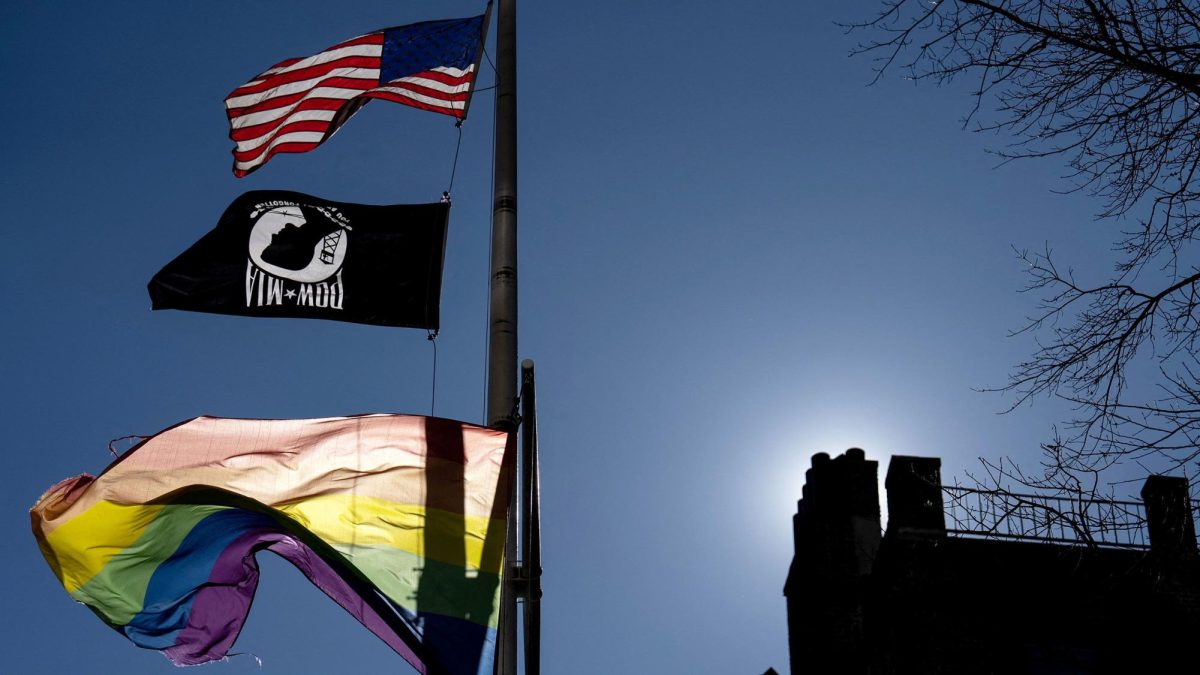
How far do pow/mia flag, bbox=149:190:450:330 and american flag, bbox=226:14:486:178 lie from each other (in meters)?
1.65

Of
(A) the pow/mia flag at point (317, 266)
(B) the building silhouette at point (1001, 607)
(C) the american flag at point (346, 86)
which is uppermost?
(C) the american flag at point (346, 86)

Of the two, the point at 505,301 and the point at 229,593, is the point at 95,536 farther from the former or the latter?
the point at 505,301

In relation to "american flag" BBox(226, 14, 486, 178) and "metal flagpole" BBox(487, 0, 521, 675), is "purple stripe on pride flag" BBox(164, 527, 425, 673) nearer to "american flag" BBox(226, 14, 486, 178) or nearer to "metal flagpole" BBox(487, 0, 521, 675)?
"metal flagpole" BBox(487, 0, 521, 675)

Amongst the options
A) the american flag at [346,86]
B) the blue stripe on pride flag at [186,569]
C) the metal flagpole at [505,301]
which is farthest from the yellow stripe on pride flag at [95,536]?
the american flag at [346,86]

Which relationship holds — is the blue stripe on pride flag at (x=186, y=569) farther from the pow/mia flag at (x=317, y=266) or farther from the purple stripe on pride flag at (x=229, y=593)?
the pow/mia flag at (x=317, y=266)

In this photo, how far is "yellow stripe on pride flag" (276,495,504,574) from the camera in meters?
11.3

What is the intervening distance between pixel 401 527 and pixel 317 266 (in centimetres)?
289

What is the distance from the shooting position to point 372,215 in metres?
13.8

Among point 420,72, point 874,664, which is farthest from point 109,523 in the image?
point 874,664

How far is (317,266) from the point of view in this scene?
1340 centimetres

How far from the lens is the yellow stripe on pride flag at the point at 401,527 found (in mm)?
11266

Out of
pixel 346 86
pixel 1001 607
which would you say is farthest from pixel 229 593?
pixel 1001 607

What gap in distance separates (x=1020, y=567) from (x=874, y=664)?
2626mm

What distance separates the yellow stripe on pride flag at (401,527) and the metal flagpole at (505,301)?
27 centimetres
